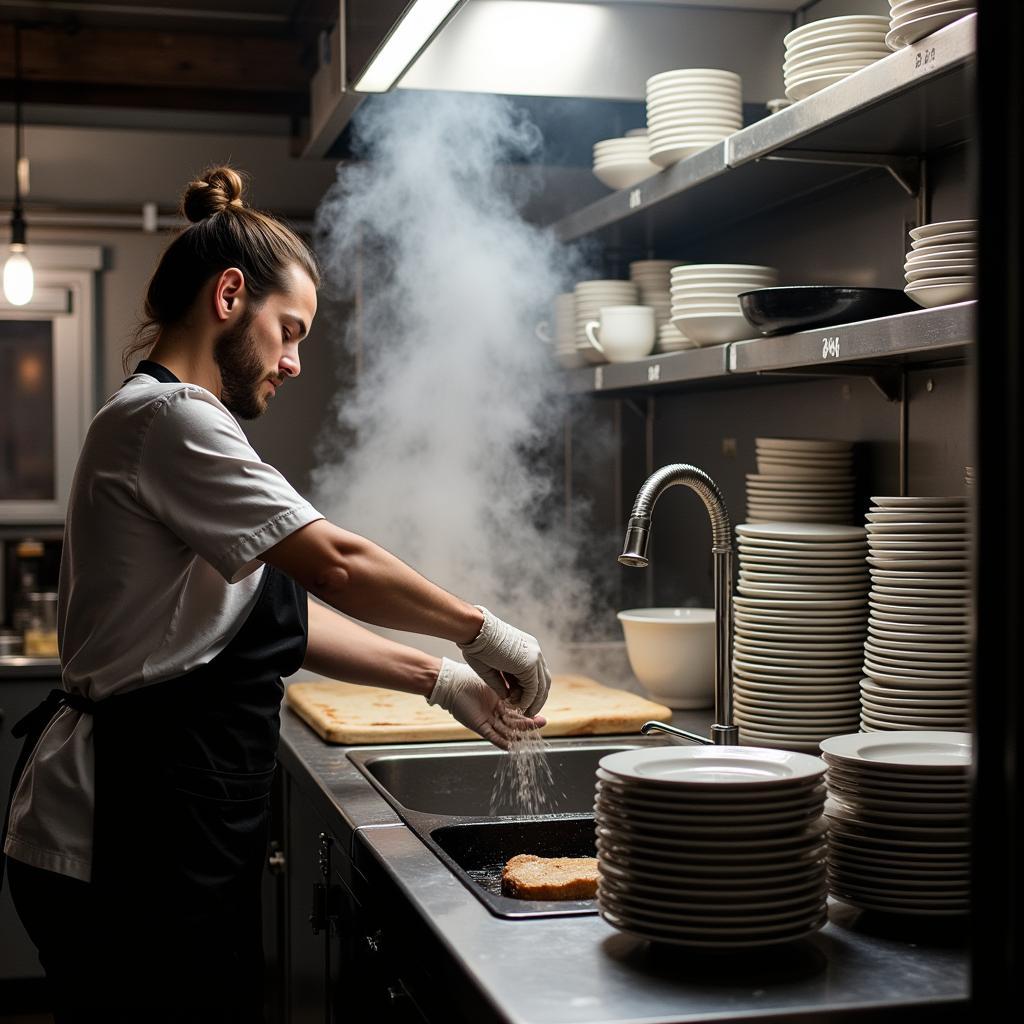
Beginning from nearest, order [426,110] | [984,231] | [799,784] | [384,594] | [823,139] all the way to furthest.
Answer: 1. [984,231]
2. [799,784]
3. [384,594]
4. [823,139]
5. [426,110]

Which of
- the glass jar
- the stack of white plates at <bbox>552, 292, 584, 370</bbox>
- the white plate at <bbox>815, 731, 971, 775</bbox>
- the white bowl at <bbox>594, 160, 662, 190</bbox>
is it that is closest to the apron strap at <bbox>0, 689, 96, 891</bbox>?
the white plate at <bbox>815, 731, 971, 775</bbox>

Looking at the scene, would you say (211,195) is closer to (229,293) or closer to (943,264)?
(229,293)

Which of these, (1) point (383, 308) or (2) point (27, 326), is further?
(2) point (27, 326)

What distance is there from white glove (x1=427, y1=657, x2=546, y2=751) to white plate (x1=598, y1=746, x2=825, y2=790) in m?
0.85

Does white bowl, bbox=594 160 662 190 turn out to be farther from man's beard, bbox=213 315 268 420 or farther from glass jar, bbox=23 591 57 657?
glass jar, bbox=23 591 57 657

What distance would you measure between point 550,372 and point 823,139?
146cm

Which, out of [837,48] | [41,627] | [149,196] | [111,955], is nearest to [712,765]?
[111,955]

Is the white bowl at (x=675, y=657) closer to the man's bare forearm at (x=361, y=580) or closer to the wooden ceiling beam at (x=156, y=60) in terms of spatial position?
the man's bare forearm at (x=361, y=580)

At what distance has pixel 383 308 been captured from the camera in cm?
361

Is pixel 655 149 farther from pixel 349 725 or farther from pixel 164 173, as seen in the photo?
pixel 164 173

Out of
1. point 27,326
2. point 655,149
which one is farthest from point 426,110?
point 27,326

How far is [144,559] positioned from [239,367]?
0.37 meters

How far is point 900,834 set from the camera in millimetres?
1402

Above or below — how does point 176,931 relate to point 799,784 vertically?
below
